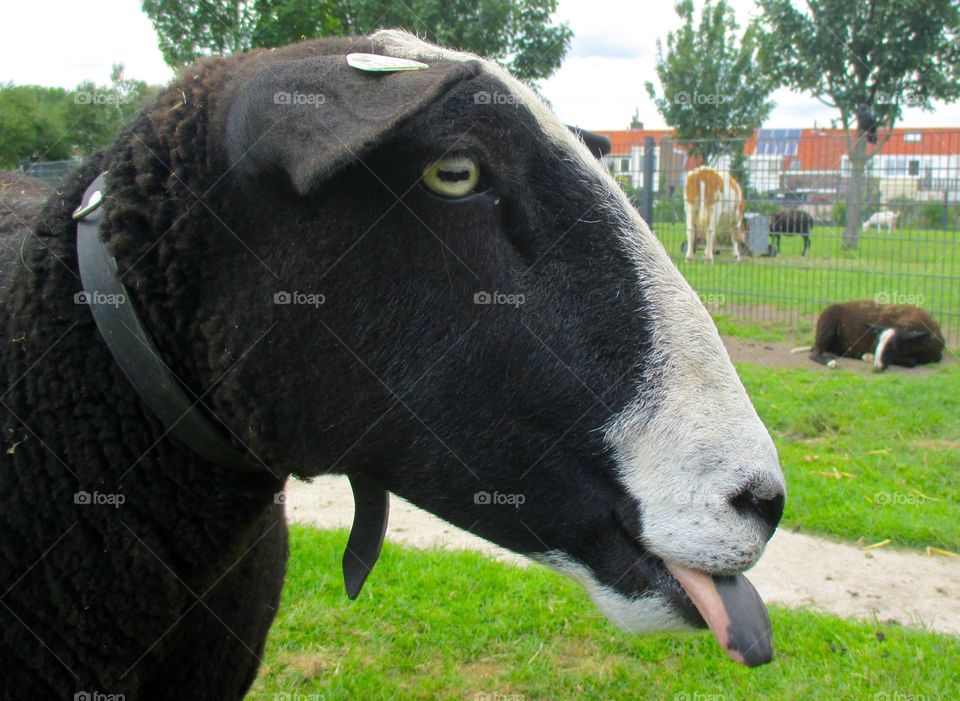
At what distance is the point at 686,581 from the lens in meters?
1.85

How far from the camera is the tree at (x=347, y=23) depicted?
6.75 metres

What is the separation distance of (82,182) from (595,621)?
3663 millimetres

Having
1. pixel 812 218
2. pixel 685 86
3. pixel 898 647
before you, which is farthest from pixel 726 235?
pixel 685 86

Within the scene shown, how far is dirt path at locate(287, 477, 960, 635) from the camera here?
4.71m

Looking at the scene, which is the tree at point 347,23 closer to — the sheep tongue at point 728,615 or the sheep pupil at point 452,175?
the sheep pupil at point 452,175

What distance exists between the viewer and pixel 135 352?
1.97 meters

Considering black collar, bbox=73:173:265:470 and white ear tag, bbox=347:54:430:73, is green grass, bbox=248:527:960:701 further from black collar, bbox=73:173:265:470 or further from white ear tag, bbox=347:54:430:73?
white ear tag, bbox=347:54:430:73

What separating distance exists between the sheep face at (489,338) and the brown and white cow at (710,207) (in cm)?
1265

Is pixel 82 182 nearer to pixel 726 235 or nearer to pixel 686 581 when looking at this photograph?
pixel 686 581

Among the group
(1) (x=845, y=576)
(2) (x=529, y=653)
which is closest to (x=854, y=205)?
(1) (x=845, y=576)

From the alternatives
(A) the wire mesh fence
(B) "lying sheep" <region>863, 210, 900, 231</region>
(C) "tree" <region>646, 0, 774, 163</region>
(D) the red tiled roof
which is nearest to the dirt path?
(A) the wire mesh fence

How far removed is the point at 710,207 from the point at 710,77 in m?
18.5

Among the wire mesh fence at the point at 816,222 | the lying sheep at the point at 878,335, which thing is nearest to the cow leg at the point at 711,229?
the wire mesh fence at the point at 816,222

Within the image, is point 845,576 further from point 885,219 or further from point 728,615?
point 885,219
